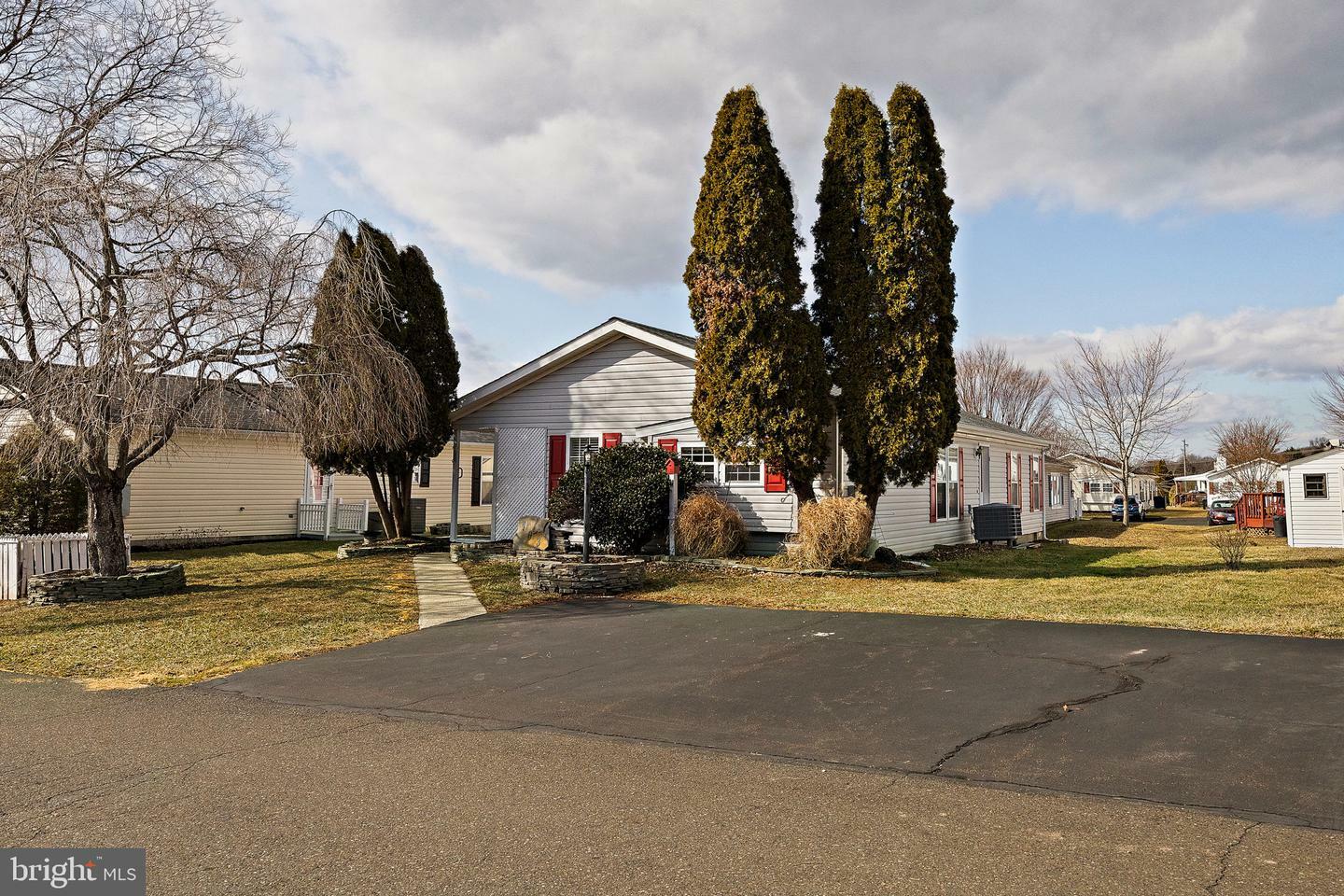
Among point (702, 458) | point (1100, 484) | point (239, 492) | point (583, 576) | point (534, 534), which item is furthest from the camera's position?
point (1100, 484)

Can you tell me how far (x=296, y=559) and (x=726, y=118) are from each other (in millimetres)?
12287

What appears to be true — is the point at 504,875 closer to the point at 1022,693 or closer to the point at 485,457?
the point at 1022,693

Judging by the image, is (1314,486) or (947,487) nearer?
(947,487)

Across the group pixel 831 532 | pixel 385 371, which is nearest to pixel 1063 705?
pixel 831 532

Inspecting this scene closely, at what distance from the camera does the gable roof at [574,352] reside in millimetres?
17719

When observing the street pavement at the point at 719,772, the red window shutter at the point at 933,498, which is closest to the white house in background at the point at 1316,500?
the red window shutter at the point at 933,498

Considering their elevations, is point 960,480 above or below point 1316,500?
above

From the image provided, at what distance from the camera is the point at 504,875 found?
3.61 metres

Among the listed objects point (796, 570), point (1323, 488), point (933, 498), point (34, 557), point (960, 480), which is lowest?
point (796, 570)

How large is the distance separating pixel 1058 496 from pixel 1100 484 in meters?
31.7

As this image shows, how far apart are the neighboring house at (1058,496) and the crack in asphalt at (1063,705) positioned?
26319mm

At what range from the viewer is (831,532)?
559 inches

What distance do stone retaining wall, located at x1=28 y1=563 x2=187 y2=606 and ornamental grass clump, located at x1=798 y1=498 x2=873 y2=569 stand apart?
9.83 meters

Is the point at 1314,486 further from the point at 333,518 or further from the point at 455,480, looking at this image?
the point at 333,518
